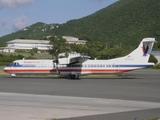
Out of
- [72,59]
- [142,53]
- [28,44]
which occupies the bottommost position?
[72,59]

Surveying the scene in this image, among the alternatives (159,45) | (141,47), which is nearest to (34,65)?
(141,47)

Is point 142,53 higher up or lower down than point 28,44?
lower down

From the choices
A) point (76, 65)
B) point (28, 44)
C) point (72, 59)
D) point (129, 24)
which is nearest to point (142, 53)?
point (76, 65)

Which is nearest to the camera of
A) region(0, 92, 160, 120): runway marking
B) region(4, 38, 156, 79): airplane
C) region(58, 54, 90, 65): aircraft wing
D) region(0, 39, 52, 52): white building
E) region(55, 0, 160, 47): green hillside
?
region(0, 92, 160, 120): runway marking

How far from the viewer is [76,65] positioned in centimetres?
4203

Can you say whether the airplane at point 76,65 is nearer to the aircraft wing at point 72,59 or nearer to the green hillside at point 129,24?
the aircraft wing at point 72,59

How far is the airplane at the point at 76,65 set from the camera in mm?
41156

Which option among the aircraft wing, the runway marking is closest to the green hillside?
the aircraft wing

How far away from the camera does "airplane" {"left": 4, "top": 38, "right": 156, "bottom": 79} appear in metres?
41.2

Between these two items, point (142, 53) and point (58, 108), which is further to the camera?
point (142, 53)

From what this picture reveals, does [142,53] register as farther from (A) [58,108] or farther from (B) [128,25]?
(B) [128,25]

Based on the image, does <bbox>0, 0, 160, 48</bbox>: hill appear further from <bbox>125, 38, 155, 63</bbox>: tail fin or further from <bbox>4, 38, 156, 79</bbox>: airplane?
<bbox>4, 38, 156, 79</bbox>: airplane

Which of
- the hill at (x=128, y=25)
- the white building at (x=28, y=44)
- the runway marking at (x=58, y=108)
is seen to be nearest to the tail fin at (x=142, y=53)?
the runway marking at (x=58, y=108)

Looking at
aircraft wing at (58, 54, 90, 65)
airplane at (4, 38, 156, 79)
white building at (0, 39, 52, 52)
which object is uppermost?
white building at (0, 39, 52, 52)
